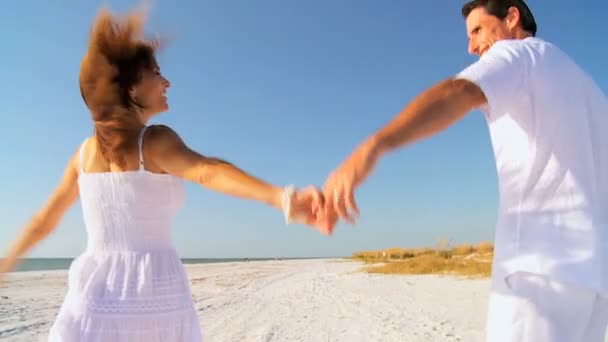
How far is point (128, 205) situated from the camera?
6.51 feet

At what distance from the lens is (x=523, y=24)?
2.11 metres

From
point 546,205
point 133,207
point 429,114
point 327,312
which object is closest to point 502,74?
point 429,114

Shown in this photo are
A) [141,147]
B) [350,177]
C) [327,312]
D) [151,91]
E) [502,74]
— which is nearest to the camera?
[350,177]

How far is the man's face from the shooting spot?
83.2 inches

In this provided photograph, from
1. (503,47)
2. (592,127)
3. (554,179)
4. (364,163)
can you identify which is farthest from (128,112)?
(592,127)

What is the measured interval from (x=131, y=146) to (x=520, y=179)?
1.46 metres

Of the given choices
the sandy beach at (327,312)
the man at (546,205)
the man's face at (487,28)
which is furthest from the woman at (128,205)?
the sandy beach at (327,312)

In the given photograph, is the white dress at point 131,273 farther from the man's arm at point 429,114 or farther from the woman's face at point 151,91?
the man's arm at point 429,114

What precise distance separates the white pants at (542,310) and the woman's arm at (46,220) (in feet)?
6.70

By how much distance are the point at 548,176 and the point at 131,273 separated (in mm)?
1619

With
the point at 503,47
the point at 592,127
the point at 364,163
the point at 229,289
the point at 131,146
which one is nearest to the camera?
the point at 364,163

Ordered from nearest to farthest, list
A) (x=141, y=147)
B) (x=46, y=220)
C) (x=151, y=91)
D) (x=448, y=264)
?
(x=141, y=147), (x=151, y=91), (x=46, y=220), (x=448, y=264)

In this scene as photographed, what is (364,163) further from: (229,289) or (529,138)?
(229,289)

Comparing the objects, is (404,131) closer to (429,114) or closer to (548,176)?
(429,114)
